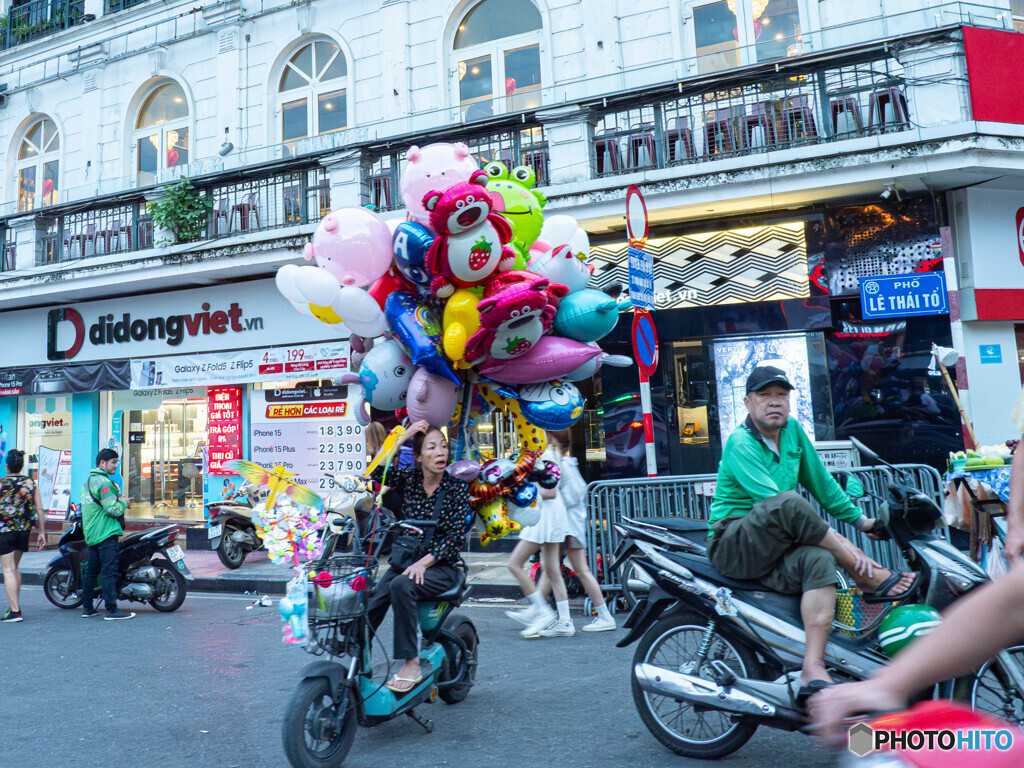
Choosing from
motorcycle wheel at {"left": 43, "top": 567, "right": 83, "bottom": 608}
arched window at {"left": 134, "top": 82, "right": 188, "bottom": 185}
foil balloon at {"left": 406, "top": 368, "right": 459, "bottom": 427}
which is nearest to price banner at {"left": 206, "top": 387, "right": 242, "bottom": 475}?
arched window at {"left": 134, "top": 82, "right": 188, "bottom": 185}

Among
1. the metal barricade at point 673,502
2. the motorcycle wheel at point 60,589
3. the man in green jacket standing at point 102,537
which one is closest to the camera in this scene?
the metal barricade at point 673,502

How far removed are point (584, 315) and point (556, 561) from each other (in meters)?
2.49

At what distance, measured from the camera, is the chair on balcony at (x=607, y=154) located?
1085 cm

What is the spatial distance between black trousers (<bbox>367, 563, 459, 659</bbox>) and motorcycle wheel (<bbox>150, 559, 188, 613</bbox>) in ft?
16.9

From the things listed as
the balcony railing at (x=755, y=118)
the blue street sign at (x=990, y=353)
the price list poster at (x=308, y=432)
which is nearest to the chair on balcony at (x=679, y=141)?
the balcony railing at (x=755, y=118)

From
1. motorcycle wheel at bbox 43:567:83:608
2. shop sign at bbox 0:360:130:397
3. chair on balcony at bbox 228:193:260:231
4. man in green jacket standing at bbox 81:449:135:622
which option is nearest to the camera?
man in green jacket standing at bbox 81:449:135:622

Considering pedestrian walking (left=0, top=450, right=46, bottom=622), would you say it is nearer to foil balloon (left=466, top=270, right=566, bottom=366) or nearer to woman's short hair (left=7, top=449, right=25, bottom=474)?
woman's short hair (left=7, top=449, right=25, bottom=474)

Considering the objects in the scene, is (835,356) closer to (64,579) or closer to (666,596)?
(666,596)

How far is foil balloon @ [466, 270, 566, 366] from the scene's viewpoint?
4664mm

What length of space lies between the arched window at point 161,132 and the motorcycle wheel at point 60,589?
27.9 ft

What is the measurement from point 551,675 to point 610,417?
6288mm

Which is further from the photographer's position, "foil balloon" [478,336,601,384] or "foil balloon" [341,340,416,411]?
"foil balloon" [341,340,416,411]

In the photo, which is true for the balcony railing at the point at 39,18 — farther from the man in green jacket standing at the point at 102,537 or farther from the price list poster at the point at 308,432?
the man in green jacket standing at the point at 102,537

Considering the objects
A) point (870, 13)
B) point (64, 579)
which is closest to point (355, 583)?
point (64, 579)
